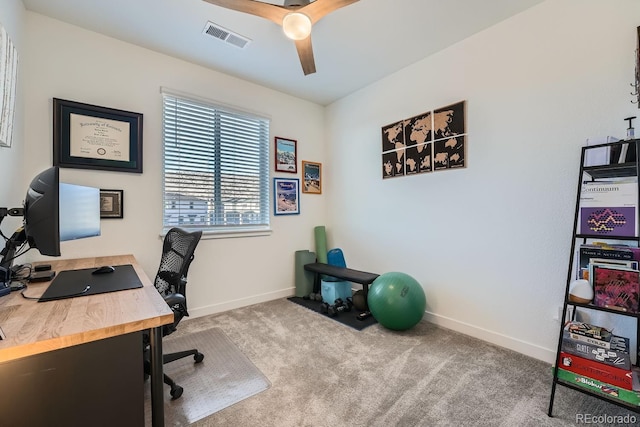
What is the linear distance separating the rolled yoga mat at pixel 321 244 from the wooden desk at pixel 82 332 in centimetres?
277

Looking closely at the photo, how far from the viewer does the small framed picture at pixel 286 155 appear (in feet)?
11.7

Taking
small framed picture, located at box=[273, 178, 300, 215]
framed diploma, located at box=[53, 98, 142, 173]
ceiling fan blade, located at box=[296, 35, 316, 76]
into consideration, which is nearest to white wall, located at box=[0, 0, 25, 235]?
framed diploma, located at box=[53, 98, 142, 173]

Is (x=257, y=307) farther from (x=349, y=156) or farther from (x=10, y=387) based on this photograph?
(x=10, y=387)

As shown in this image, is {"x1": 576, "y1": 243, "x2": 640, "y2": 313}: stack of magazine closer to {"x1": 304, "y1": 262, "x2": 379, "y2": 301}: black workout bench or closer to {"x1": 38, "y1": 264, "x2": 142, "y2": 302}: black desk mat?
{"x1": 304, "y1": 262, "x2": 379, "y2": 301}: black workout bench

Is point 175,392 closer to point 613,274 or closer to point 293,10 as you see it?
point 293,10

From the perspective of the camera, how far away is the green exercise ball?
7.98ft

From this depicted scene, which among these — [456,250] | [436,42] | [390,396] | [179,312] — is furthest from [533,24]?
[179,312]

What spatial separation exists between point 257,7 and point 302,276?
286cm

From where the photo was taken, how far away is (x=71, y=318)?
37.4 inches

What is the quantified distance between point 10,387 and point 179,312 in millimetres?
931

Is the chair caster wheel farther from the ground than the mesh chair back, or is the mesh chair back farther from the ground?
the mesh chair back

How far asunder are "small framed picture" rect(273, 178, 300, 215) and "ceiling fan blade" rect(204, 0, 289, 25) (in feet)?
6.64

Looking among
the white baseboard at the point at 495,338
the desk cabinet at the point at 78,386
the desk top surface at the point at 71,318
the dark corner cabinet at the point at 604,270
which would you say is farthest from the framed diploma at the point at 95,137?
the dark corner cabinet at the point at 604,270

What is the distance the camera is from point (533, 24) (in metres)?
2.10
